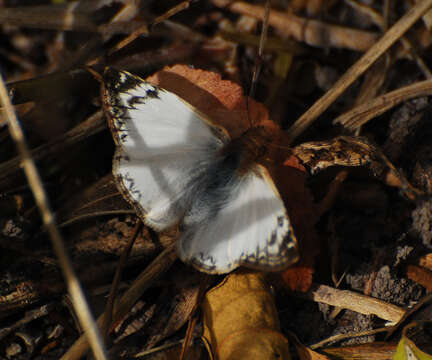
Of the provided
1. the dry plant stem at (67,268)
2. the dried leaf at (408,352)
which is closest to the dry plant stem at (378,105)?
the dried leaf at (408,352)

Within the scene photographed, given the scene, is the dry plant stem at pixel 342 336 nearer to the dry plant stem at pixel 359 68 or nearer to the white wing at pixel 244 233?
the white wing at pixel 244 233

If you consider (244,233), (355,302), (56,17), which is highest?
(56,17)

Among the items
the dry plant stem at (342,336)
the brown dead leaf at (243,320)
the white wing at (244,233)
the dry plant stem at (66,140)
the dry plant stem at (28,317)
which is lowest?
the dry plant stem at (342,336)

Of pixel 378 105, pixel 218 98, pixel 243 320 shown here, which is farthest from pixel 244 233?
pixel 378 105

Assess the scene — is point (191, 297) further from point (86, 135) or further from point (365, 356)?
point (86, 135)

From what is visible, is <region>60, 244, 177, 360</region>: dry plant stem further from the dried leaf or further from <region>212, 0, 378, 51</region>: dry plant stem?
<region>212, 0, 378, 51</region>: dry plant stem

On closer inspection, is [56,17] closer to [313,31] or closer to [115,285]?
[313,31]

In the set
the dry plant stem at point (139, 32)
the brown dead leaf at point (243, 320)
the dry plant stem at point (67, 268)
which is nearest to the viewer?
the dry plant stem at point (67, 268)
